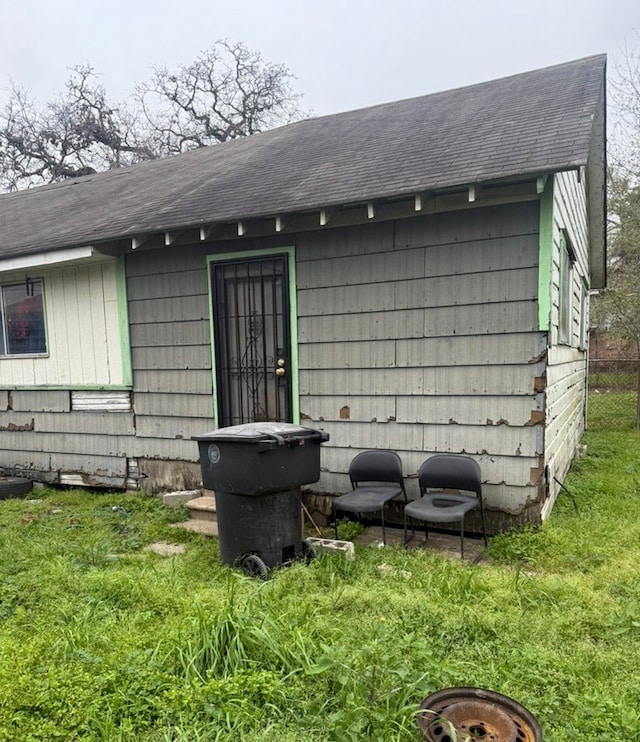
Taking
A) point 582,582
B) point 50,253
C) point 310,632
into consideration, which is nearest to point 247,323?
point 50,253

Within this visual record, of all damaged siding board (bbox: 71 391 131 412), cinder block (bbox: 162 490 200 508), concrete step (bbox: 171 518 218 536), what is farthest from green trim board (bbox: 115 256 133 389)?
concrete step (bbox: 171 518 218 536)

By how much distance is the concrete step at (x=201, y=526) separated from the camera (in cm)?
437

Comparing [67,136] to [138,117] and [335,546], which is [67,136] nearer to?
[138,117]

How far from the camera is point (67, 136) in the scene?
20.5 m

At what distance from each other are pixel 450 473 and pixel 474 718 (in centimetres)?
229

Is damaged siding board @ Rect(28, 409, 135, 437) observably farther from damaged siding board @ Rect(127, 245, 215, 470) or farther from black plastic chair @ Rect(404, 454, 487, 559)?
black plastic chair @ Rect(404, 454, 487, 559)

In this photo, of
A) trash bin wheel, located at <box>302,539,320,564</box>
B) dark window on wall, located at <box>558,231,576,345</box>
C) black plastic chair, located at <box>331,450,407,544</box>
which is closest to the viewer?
trash bin wheel, located at <box>302,539,320,564</box>

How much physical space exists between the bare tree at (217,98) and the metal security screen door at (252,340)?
1888cm

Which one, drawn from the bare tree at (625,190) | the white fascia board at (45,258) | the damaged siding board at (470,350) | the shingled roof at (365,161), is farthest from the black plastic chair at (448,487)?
the bare tree at (625,190)

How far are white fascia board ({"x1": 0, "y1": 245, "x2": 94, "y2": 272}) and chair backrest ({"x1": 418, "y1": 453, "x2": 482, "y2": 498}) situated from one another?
3928mm

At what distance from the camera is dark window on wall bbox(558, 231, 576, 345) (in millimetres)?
4816

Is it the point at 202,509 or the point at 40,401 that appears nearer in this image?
the point at 202,509

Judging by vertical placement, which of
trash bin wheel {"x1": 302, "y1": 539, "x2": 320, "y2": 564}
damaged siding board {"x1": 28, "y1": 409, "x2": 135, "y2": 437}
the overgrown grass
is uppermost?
damaged siding board {"x1": 28, "y1": 409, "x2": 135, "y2": 437}

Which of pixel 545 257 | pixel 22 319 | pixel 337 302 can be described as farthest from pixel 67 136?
pixel 545 257
